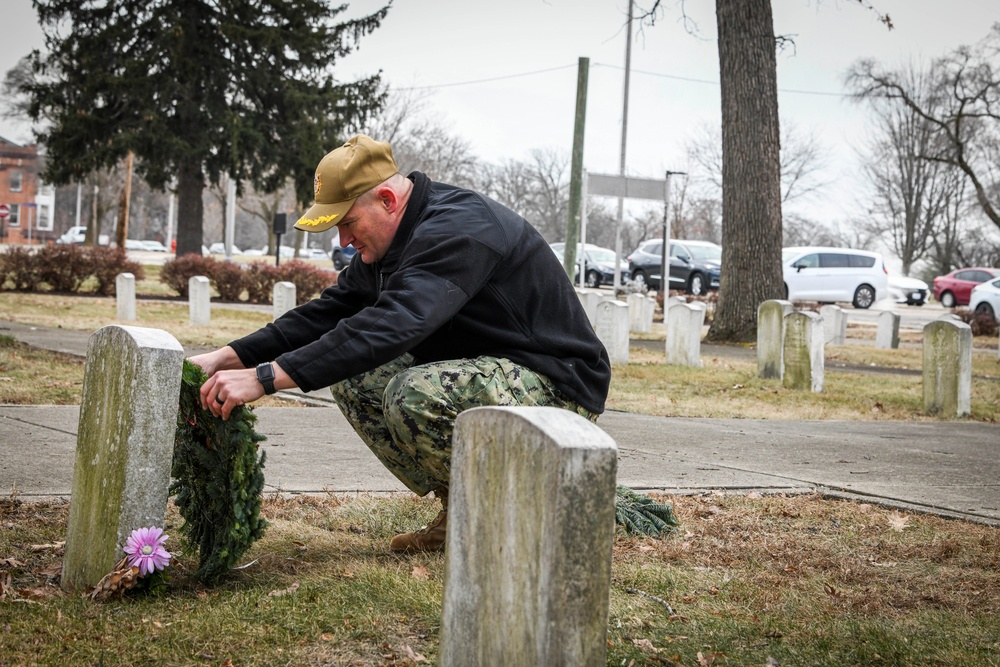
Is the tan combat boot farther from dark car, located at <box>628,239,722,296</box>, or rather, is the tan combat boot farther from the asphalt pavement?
dark car, located at <box>628,239,722,296</box>

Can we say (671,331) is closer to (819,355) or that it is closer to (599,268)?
(819,355)

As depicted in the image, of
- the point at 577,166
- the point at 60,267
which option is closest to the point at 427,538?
the point at 577,166

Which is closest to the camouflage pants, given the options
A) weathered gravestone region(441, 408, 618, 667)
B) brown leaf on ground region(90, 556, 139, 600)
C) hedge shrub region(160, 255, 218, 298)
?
brown leaf on ground region(90, 556, 139, 600)

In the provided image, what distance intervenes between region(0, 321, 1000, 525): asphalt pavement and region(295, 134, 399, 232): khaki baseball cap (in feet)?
5.54

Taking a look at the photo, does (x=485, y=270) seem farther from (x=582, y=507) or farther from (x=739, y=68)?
(x=739, y=68)

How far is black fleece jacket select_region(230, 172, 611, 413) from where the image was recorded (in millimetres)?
3023

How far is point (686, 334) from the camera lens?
12.6 m

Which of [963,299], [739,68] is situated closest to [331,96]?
[739,68]

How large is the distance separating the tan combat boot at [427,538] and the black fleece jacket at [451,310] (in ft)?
1.96

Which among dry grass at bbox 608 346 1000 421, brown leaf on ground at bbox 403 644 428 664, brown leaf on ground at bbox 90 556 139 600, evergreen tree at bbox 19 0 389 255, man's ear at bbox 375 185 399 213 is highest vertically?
evergreen tree at bbox 19 0 389 255

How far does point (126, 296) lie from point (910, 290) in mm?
29968

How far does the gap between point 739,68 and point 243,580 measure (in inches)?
569

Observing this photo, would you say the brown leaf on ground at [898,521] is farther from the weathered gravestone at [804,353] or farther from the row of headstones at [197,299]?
the row of headstones at [197,299]

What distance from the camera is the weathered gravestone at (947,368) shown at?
28.6ft
